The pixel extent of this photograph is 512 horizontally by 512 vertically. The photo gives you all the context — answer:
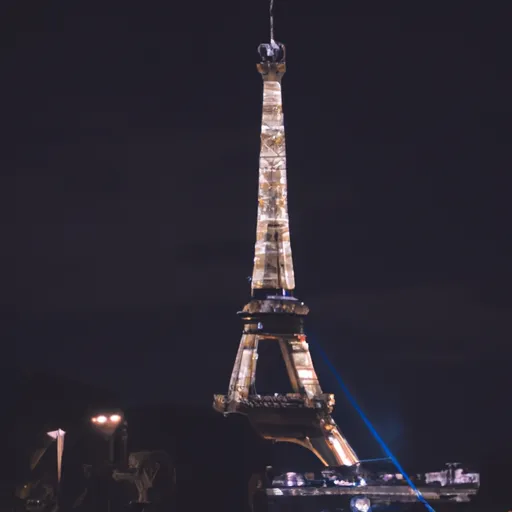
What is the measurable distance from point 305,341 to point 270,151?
479 inches

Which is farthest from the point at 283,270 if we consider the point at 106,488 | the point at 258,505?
the point at 106,488

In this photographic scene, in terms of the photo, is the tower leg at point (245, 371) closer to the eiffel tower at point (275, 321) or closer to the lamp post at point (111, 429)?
the eiffel tower at point (275, 321)

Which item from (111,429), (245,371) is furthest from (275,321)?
(111,429)

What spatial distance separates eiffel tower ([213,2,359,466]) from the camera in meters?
110

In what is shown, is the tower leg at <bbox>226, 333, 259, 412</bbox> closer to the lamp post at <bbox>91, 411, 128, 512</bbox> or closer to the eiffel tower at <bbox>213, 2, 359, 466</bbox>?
the eiffel tower at <bbox>213, 2, 359, 466</bbox>

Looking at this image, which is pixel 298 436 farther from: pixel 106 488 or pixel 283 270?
pixel 106 488

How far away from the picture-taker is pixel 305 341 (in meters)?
112

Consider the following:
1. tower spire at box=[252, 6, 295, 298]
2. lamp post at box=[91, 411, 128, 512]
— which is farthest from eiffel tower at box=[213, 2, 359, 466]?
lamp post at box=[91, 411, 128, 512]

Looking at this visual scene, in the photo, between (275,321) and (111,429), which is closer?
(111,429)

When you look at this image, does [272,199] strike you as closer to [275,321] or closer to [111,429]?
[275,321]

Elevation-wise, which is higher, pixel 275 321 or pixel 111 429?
pixel 275 321

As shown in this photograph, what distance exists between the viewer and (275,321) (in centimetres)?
10975

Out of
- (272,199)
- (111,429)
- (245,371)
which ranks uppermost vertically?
(272,199)

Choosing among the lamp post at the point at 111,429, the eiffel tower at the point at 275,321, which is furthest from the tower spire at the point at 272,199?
the lamp post at the point at 111,429
